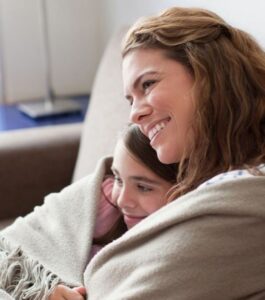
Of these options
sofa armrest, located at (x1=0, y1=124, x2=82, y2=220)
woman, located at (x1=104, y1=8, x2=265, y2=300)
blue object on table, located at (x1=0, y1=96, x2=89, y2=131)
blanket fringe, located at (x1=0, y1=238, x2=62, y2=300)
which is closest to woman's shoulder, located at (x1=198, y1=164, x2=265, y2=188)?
woman, located at (x1=104, y1=8, x2=265, y2=300)

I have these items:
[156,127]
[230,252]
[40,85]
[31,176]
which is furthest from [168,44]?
[40,85]

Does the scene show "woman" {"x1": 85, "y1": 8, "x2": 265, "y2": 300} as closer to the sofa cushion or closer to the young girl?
the young girl

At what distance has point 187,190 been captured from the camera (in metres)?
1.04

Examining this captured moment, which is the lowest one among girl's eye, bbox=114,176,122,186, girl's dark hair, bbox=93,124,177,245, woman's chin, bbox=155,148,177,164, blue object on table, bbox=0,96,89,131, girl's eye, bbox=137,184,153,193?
blue object on table, bbox=0,96,89,131

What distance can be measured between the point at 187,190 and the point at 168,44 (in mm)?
262

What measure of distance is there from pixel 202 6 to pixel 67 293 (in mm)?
1024

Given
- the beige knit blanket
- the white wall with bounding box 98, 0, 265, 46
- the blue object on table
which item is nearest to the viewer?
the beige knit blanket

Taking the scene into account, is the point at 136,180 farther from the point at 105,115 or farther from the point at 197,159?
the point at 105,115

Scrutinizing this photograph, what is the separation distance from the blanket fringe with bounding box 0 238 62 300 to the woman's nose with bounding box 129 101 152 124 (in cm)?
34

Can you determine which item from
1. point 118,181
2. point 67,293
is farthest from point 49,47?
point 67,293

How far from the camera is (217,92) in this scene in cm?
102

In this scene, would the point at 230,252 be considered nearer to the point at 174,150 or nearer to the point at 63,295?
the point at 174,150

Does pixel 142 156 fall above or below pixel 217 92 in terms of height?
below

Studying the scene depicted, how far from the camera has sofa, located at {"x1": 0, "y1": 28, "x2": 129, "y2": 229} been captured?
171 centimetres
